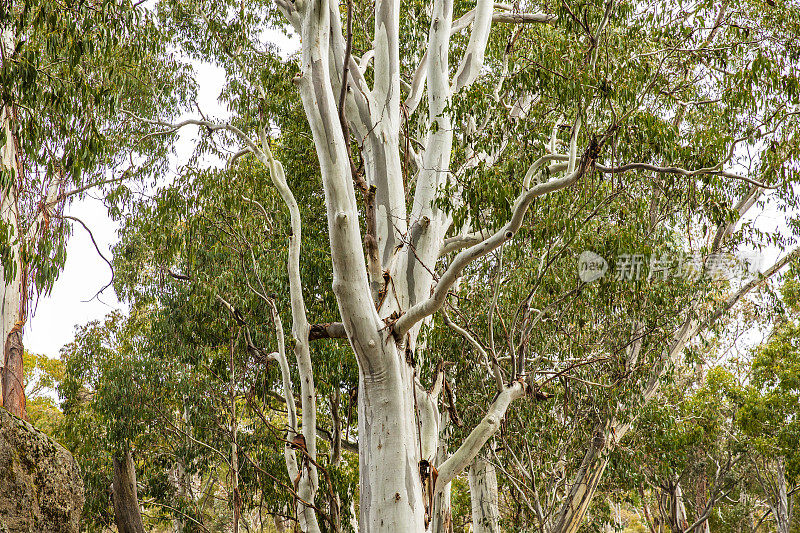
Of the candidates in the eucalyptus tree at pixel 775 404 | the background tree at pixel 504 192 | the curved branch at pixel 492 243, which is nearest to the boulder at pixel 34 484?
the background tree at pixel 504 192

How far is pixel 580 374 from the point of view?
291 inches

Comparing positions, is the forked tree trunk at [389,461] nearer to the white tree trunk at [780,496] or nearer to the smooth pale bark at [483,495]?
the smooth pale bark at [483,495]

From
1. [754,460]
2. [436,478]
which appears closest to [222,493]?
[754,460]

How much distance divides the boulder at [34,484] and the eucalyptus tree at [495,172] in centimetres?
178

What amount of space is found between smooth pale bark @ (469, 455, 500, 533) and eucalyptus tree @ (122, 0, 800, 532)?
45cm

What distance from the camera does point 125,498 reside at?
10.0m

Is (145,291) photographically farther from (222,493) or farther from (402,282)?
(222,493)

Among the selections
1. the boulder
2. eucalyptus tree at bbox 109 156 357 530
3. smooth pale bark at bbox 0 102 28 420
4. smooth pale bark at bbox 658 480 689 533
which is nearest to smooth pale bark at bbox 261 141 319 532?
eucalyptus tree at bbox 109 156 357 530

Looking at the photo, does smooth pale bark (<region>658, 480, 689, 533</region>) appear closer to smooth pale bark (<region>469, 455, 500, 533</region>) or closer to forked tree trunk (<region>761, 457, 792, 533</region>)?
forked tree trunk (<region>761, 457, 792, 533</region>)

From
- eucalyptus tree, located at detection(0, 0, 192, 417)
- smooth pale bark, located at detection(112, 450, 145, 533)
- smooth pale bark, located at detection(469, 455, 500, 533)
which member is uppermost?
eucalyptus tree, located at detection(0, 0, 192, 417)

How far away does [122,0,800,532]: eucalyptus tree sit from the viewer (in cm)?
411

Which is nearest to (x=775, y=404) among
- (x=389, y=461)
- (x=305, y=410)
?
(x=305, y=410)

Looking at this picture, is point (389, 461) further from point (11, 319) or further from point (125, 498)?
point (125, 498)

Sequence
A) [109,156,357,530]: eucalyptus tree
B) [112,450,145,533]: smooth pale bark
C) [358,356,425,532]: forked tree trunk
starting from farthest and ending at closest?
[112,450,145,533]: smooth pale bark → [109,156,357,530]: eucalyptus tree → [358,356,425,532]: forked tree trunk
